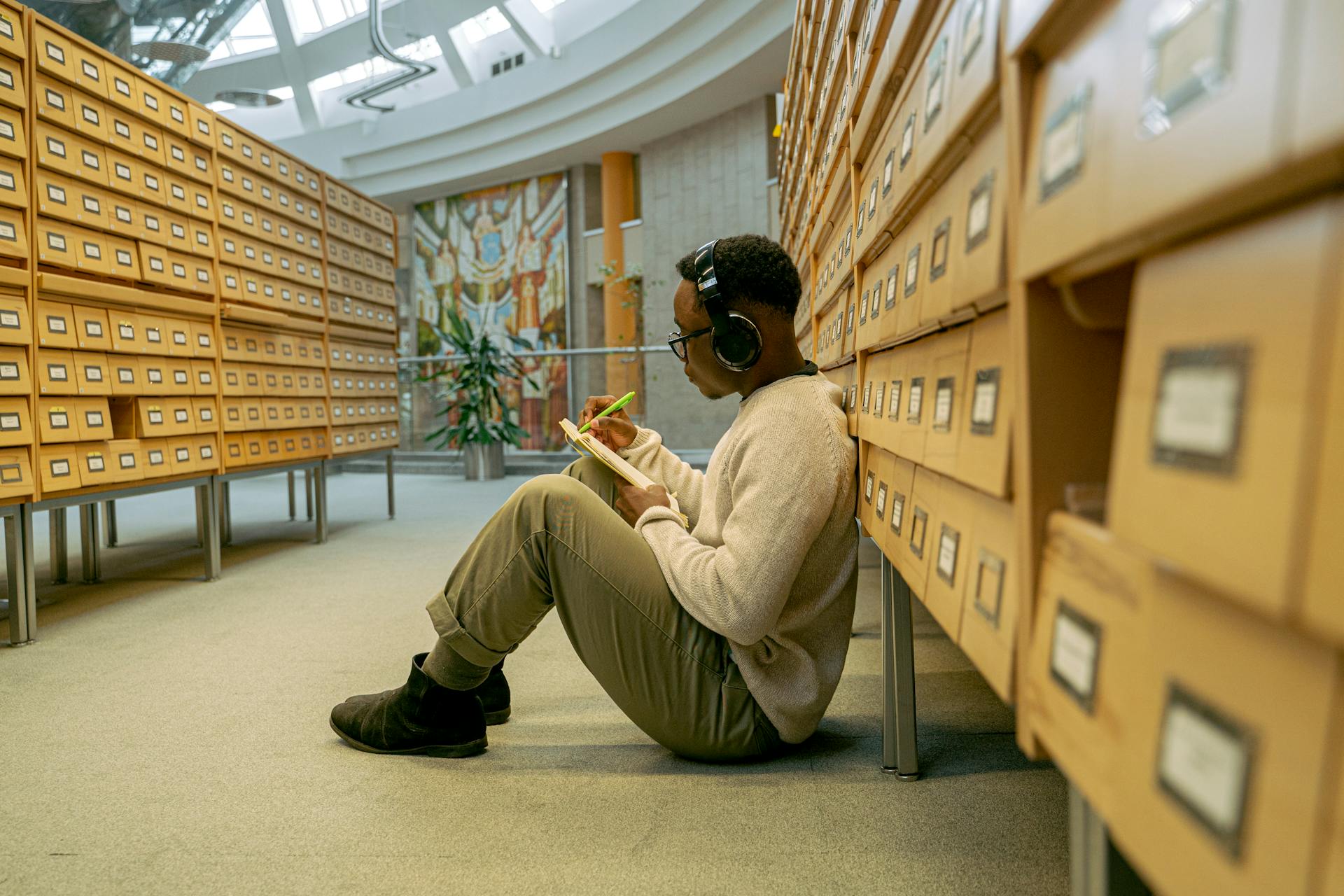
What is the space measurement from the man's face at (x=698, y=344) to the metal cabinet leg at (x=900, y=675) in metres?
0.43

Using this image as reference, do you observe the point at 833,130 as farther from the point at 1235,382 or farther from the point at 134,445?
the point at 134,445

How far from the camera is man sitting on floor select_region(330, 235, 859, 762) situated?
141 cm

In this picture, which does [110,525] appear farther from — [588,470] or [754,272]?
[754,272]

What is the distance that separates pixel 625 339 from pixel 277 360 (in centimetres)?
695

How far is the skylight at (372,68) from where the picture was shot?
39.0 feet

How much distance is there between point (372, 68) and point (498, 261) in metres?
3.19

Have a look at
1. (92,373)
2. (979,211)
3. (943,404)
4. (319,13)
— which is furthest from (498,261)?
(979,211)

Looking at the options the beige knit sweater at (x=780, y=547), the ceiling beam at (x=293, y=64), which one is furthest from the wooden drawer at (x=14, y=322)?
the ceiling beam at (x=293, y=64)

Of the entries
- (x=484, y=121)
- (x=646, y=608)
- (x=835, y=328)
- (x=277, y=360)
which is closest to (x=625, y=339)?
(x=484, y=121)

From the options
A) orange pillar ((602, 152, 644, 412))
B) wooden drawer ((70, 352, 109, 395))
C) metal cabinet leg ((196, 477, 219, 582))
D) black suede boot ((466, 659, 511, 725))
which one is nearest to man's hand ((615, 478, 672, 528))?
black suede boot ((466, 659, 511, 725))

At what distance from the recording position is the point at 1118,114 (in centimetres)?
48

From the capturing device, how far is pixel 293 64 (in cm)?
1170

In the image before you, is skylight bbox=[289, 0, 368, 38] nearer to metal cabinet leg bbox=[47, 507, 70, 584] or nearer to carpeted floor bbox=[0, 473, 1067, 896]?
metal cabinet leg bbox=[47, 507, 70, 584]

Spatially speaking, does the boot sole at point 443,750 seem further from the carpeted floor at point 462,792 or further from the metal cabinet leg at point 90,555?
the metal cabinet leg at point 90,555
